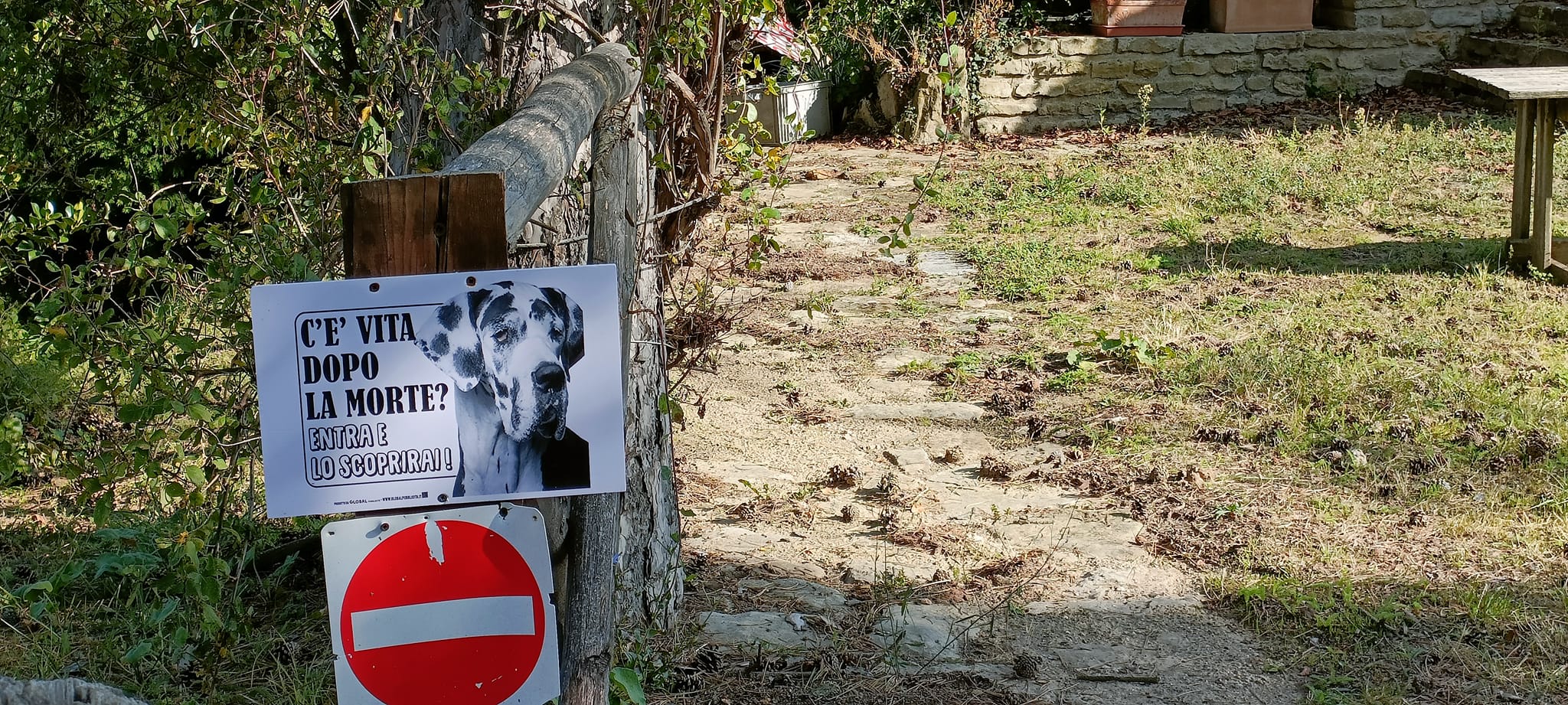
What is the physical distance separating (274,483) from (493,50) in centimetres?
143

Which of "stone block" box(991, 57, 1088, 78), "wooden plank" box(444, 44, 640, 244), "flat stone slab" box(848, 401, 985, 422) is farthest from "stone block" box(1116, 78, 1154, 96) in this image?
"wooden plank" box(444, 44, 640, 244)

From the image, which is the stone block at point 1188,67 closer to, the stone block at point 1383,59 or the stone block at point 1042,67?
the stone block at point 1042,67

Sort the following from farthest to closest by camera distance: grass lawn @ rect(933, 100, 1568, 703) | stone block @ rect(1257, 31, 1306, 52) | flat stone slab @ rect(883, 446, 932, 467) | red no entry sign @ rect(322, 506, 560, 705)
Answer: stone block @ rect(1257, 31, 1306, 52)
flat stone slab @ rect(883, 446, 932, 467)
grass lawn @ rect(933, 100, 1568, 703)
red no entry sign @ rect(322, 506, 560, 705)

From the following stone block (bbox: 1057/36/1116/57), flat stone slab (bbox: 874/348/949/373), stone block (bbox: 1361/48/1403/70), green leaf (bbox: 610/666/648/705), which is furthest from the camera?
stone block (bbox: 1361/48/1403/70)

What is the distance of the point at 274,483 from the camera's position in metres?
1.38

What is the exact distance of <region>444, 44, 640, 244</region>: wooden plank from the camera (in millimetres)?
1537

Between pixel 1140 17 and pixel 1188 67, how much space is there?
0.59 metres

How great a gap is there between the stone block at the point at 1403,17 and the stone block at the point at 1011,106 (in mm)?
2975

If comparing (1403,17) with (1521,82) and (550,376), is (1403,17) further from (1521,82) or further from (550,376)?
(550,376)

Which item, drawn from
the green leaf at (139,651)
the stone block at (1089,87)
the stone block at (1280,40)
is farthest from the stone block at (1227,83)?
the green leaf at (139,651)

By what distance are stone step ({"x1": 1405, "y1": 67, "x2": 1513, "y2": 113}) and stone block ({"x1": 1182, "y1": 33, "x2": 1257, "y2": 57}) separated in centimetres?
142

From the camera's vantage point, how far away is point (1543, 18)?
395 inches

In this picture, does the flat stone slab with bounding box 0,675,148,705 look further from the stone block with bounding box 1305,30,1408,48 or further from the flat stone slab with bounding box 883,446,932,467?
the stone block with bounding box 1305,30,1408,48

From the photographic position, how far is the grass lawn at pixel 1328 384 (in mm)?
3324
